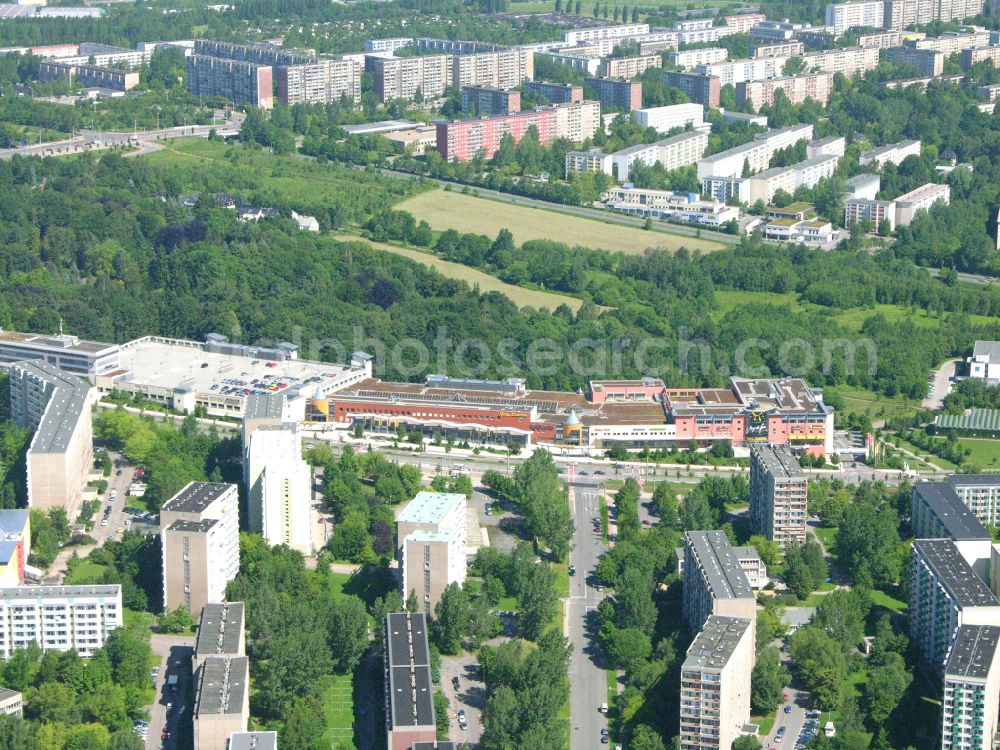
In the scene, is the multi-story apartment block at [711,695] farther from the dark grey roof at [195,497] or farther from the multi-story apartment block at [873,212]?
the multi-story apartment block at [873,212]

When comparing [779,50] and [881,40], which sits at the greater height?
[881,40]

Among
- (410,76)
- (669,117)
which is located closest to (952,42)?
(669,117)

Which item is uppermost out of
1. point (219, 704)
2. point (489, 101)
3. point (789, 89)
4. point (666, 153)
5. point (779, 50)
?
point (779, 50)

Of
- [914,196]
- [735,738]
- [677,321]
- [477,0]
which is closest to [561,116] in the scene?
[914,196]

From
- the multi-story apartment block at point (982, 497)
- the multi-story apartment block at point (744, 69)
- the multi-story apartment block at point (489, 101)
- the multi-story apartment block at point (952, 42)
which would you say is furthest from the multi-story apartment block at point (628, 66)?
the multi-story apartment block at point (982, 497)

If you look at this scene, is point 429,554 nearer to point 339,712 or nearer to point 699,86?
point 339,712
